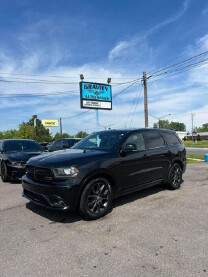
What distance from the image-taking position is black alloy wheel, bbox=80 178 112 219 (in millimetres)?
4090

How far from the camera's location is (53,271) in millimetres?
2662

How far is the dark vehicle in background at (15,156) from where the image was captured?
295 inches

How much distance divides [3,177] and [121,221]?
17.9ft

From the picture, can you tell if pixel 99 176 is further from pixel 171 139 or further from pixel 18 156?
pixel 18 156

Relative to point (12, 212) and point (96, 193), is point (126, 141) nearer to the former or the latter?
point (96, 193)

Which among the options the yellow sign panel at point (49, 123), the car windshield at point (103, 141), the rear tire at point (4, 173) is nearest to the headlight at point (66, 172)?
the car windshield at point (103, 141)

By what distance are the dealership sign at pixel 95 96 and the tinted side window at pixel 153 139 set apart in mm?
7813

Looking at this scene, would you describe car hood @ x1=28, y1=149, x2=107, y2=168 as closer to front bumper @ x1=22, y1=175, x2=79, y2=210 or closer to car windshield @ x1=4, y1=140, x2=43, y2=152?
front bumper @ x1=22, y1=175, x2=79, y2=210

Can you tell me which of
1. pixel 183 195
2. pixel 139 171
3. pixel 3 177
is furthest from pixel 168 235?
pixel 3 177

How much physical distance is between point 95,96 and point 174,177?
8.55 meters

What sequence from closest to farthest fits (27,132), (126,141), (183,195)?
(126,141)
(183,195)
(27,132)

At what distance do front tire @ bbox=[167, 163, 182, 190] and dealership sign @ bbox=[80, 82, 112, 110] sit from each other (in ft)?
26.0

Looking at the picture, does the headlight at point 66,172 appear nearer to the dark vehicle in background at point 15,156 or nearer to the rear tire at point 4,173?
the dark vehicle in background at point 15,156

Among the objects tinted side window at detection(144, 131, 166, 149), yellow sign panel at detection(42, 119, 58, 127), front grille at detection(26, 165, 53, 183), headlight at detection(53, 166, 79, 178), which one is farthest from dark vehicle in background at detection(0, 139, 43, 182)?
yellow sign panel at detection(42, 119, 58, 127)
